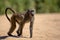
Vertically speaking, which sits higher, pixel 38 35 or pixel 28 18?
pixel 28 18

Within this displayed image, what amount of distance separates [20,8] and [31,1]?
1.21m

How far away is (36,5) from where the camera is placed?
2173 cm

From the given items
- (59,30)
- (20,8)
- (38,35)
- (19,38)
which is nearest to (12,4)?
(20,8)

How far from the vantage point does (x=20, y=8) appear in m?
20.2

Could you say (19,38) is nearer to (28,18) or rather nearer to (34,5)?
(28,18)

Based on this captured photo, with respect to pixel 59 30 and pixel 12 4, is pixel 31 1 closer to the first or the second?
pixel 12 4

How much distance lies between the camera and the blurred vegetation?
2005 centimetres

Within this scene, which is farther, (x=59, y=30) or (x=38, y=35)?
(x=59, y=30)

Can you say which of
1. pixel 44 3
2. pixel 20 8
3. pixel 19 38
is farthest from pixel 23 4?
pixel 19 38

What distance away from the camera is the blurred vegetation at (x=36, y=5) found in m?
20.0

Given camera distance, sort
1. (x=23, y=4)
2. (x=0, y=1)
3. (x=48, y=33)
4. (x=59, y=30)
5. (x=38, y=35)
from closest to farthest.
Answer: (x=38, y=35), (x=48, y=33), (x=59, y=30), (x=0, y=1), (x=23, y=4)

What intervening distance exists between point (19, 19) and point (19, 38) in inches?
31.1

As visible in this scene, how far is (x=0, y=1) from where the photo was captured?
19.4 m

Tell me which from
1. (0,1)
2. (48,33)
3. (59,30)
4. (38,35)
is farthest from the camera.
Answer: (0,1)
